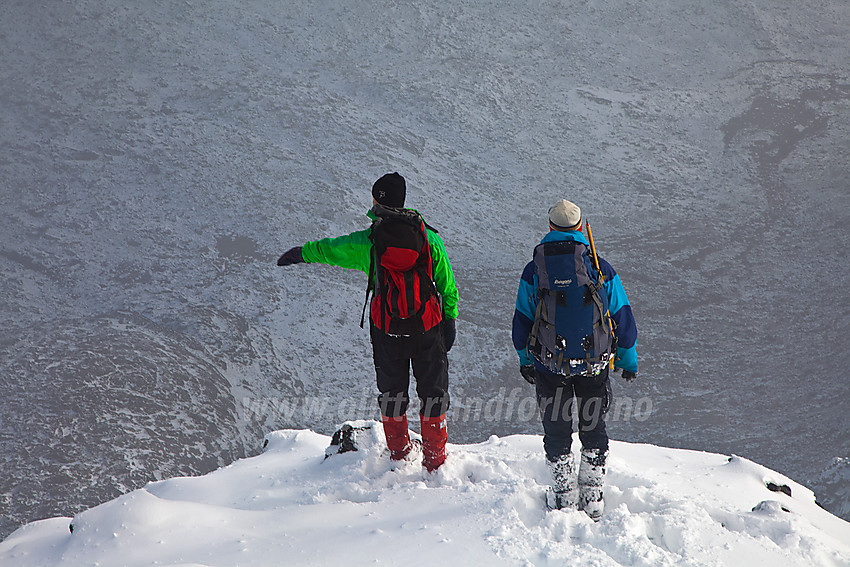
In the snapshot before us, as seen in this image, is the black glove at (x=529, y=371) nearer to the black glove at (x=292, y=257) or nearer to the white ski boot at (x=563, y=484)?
the white ski boot at (x=563, y=484)

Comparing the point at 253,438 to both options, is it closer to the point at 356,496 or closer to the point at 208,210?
the point at 356,496

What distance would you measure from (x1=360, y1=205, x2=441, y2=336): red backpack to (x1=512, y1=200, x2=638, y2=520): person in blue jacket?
386 mm

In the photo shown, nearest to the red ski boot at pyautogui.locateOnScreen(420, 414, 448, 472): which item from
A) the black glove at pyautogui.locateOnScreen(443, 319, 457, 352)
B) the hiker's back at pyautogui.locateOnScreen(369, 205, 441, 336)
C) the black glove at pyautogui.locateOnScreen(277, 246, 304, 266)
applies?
the black glove at pyautogui.locateOnScreen(443, 319, 457, 352)

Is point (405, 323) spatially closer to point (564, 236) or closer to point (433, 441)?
point (433, 441)

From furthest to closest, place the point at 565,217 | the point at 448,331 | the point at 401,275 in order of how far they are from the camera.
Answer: the point at 448,331
the point at 401,275
the point at 565,217

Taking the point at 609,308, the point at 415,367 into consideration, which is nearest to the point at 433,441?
the point at 415,367

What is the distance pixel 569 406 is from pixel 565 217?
2.42 ft

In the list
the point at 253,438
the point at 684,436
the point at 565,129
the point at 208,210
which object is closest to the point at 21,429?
the point at 253,438

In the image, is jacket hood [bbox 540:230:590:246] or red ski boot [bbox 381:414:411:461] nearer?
jacket hood [bbox 540:230:590:246]

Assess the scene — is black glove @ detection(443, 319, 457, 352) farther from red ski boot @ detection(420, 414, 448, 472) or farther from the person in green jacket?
red ski boot @ detection(420, 414, 448, 472)

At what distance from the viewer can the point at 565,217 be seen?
2.38 meters

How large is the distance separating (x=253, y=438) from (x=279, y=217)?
248 cm

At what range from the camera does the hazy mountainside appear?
14.9 ft

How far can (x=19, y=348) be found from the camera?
4.93 metres
